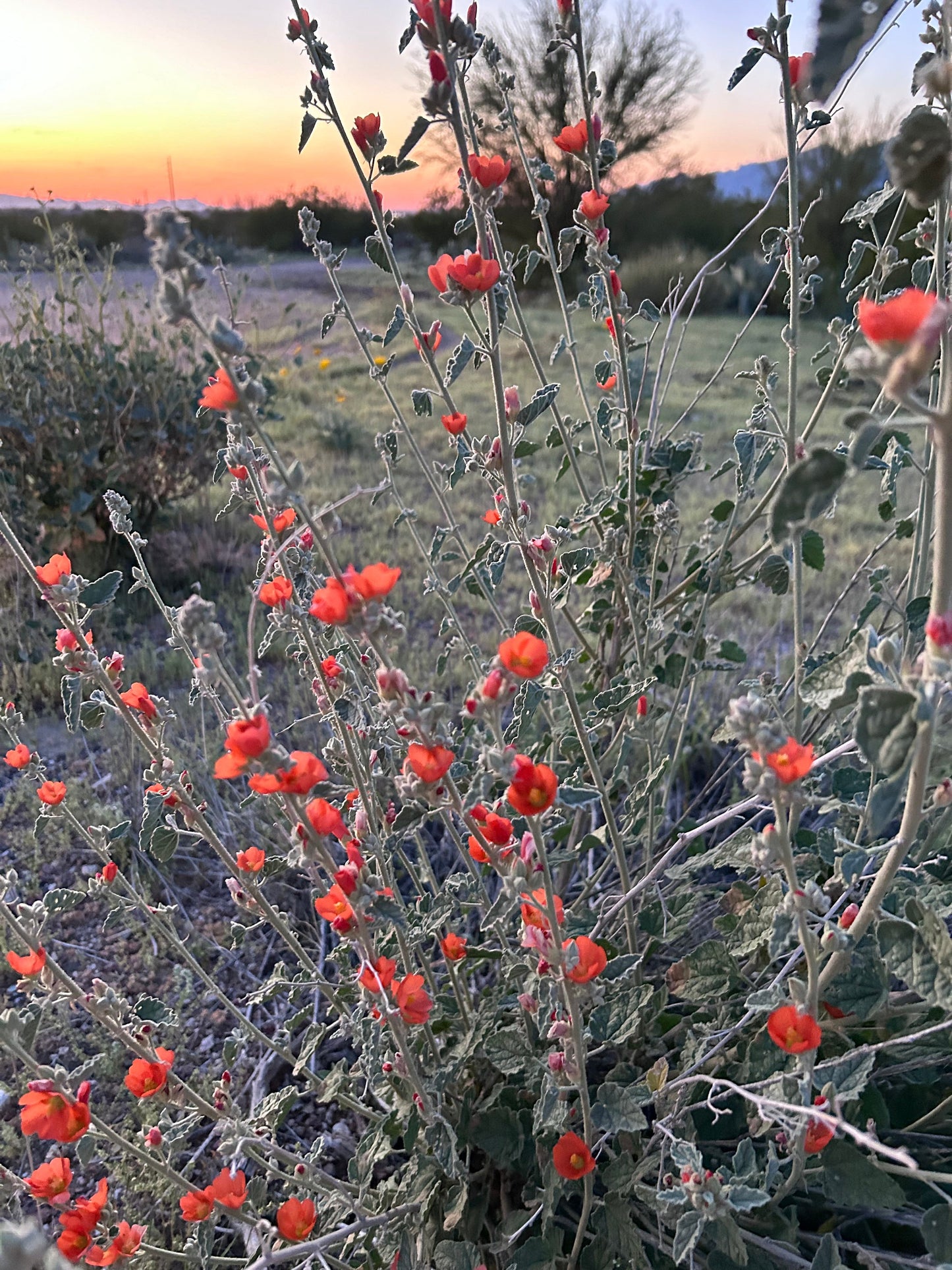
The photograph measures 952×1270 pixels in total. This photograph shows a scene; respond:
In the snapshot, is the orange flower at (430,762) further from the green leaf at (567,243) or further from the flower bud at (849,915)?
the green leaf at (567,243)

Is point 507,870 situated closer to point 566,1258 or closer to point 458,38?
point 566,1258

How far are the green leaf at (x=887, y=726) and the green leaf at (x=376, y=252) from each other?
864 millimetres

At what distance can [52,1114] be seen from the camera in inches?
33.2

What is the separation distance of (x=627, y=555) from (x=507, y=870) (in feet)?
2.27

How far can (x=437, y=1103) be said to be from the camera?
40.8 inches

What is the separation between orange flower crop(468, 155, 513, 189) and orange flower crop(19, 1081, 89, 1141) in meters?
1.01

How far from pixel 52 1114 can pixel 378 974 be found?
367mm

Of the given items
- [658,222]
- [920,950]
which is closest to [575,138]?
[920,950]

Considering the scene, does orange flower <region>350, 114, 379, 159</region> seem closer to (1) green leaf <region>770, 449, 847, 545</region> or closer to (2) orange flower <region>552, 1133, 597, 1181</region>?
(1) green leaf <region>770, 449, 847, 545</region>

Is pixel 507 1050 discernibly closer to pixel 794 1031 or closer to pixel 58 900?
pixel 794 1031

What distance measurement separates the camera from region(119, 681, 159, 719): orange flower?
1.08 meters

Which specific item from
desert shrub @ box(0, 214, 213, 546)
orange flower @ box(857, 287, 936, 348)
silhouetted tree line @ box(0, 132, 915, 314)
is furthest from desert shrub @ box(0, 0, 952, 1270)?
silhouetted tree line @ box(0, 132, 915, 314)

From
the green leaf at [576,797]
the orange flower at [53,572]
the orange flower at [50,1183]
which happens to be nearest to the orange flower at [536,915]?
the green leaf at [576,797]

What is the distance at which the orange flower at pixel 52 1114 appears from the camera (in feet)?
2.74
